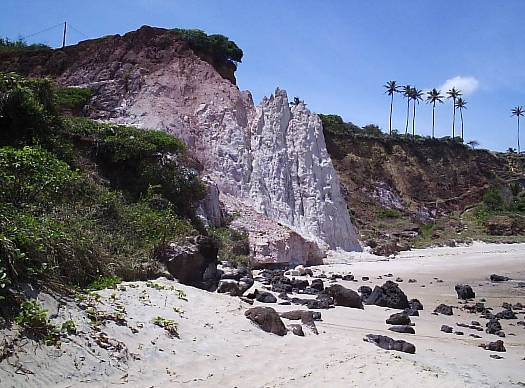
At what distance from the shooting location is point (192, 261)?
12.9 m

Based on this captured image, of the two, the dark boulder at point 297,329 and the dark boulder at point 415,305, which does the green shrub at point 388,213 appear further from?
the dark boulder at point 297,329

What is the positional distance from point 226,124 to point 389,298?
64.8 ft

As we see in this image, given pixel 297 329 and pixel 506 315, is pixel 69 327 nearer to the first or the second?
pixel 297 329

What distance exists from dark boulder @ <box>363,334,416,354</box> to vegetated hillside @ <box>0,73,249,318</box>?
483 centimetres

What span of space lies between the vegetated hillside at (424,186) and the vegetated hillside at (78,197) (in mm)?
27002

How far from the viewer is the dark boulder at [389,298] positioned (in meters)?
14.2

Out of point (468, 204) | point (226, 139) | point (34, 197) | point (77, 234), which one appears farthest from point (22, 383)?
point (468, 204)

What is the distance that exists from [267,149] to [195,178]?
1361 cm

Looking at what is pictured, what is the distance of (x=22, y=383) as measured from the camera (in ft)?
16.5

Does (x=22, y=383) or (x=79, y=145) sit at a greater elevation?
(x=79, y=145)

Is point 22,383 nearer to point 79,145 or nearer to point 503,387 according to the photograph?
point 503,387

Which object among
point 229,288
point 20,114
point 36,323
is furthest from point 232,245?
point 36,323

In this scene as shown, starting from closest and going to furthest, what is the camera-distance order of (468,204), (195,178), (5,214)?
(5,214) → (195,178) → (468,204)

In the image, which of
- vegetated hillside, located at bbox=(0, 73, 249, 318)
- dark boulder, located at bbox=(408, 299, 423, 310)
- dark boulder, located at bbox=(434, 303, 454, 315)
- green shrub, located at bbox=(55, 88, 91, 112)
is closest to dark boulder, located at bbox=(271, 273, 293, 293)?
vegetated hillside, located at bbox=(0, 73, 249, 318)
